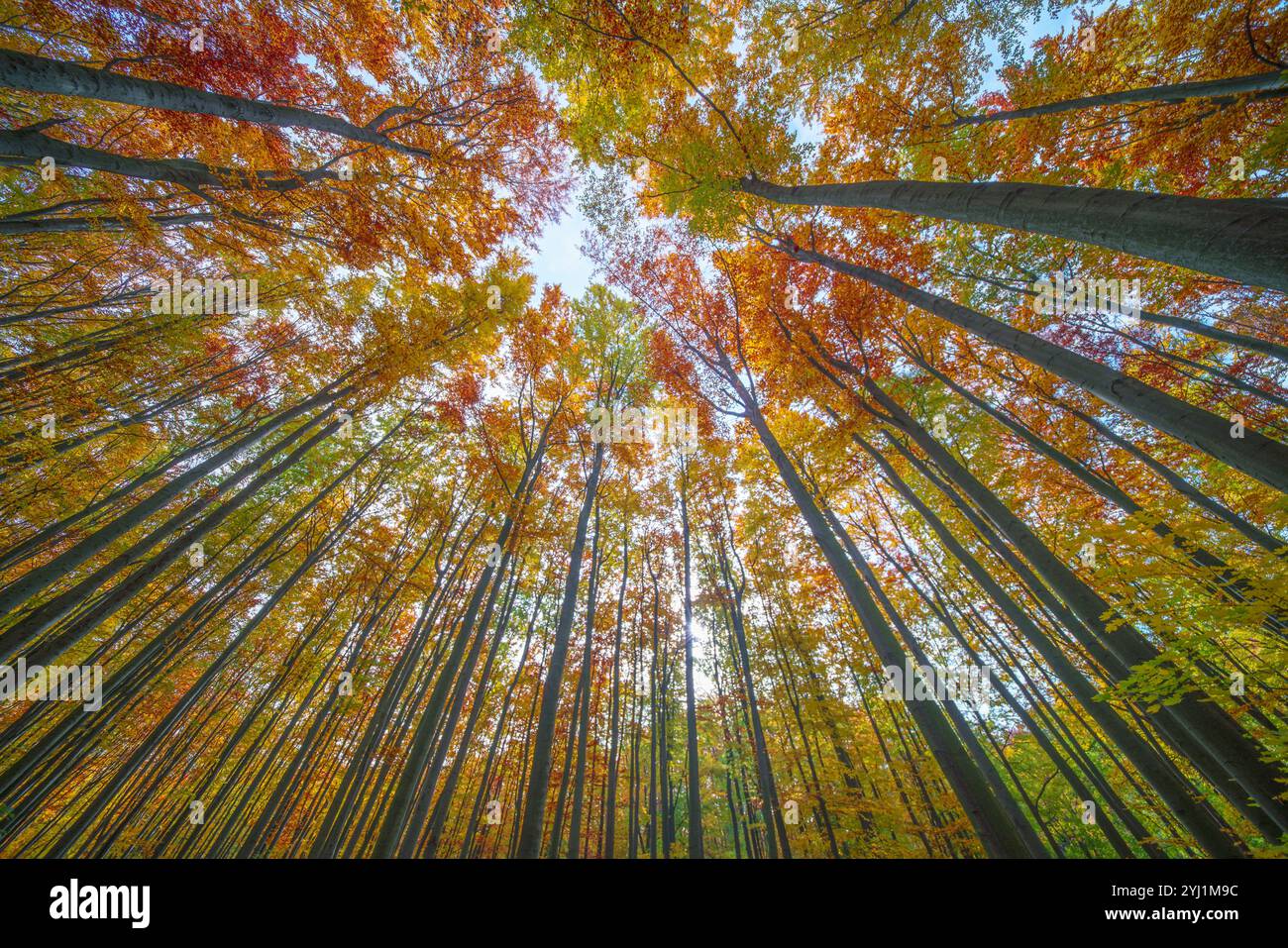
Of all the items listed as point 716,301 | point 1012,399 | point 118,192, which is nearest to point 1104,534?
point 1012,399

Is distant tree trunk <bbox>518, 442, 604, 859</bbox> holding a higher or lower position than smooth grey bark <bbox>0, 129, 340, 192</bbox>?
lower

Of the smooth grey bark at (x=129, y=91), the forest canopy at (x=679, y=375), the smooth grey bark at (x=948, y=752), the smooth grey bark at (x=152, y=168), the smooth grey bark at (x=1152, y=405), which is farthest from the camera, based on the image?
the forest canopy at (x=679, y=375)

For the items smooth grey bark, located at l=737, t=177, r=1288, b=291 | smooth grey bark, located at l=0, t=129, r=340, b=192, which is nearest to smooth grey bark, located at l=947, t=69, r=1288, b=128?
smooth grey bark, located at l=737, t=177, r=1288, b=291

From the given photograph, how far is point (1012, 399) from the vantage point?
866 cm

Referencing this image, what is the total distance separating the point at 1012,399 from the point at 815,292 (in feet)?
15.0

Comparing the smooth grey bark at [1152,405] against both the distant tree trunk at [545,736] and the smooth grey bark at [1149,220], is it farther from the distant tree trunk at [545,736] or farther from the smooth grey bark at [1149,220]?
the distant tree trunk at [545,736]

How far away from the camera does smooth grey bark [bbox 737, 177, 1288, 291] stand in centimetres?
227

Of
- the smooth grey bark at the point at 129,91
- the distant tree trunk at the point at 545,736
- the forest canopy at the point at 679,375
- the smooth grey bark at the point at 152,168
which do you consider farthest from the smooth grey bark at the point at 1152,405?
the smooth grey bark at the point at 152,168

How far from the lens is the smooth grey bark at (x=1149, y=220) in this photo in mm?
2271

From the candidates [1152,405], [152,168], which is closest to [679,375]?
[1152,405]

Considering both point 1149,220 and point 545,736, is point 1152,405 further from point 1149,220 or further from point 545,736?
point 545,736

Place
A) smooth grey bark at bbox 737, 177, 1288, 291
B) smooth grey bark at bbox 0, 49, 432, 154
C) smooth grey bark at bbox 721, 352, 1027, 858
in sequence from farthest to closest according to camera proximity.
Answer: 1. smooth grey bark at bbox 721, 352, 1027, 858
2. smooth grey bark at bbox 0, 49, 432, 154
3. smooth grey bark at bbox 737, 177, 1288, 291

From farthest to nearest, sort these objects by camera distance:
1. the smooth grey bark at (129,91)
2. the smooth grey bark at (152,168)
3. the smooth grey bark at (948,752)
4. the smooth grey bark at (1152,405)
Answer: the smooth grey bark at (152,168), the smooth grey bark at (948,752), the smooth grey bark at (129,91), the smooth grey bark at (1152,405)

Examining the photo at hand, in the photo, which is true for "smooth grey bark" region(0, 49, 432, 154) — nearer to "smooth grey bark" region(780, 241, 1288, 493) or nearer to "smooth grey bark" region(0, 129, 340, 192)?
"smooth grey bark" region(0, 129, 340, 192)
